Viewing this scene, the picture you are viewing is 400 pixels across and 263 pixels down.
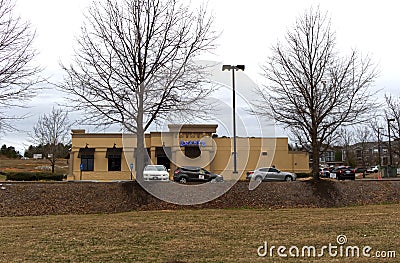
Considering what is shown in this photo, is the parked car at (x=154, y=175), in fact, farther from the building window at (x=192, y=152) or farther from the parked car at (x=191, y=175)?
the building window at (x=192, y=152)

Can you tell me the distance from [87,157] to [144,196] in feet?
95.4

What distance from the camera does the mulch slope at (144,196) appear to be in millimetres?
20453

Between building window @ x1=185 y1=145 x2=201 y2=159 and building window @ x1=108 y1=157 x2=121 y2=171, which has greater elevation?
building window @ x1=185 y1=145 x2=201 y2=159

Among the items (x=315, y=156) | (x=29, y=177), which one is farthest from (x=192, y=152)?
(x=29, y=177)

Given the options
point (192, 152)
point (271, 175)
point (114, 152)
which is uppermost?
point (114, 152)

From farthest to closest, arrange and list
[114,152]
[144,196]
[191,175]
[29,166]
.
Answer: [29,166]
[114,152]
[191,175]
[144,196]

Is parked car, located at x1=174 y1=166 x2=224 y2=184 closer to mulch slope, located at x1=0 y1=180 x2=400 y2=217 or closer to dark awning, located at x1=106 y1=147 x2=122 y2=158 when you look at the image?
mulch slope, located at x1=0 y1=180 x2=400 y2=217

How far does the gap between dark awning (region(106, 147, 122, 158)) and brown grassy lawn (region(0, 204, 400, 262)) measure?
3540 cm

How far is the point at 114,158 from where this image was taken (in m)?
49.3

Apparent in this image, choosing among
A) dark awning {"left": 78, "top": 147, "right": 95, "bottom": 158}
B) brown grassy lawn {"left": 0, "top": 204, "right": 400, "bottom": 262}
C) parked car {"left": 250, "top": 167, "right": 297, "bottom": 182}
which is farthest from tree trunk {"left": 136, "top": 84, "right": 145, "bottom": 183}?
dark awning {"left": 78, "top": 147, "right": 95, "bottom": 158}

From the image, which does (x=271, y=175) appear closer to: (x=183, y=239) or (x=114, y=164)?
(x=114, y=164)

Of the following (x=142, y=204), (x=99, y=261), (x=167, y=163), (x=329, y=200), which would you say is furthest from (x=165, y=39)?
(x=167, y=163)

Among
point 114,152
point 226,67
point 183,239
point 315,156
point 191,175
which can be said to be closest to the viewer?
point 183,239

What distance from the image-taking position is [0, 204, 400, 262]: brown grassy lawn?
8547 mm
